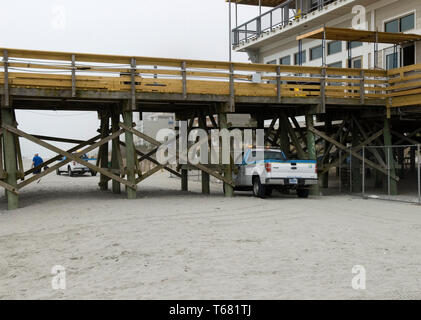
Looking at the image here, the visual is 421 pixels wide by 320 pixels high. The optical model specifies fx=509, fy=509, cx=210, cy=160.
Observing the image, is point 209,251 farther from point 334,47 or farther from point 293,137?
point 334,47

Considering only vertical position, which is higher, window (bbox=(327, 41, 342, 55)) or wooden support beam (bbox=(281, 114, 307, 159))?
window (bbox=(327, 41, 342, 55))

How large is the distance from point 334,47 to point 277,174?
39.9 ft

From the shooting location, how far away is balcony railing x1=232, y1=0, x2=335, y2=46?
27.4 meters

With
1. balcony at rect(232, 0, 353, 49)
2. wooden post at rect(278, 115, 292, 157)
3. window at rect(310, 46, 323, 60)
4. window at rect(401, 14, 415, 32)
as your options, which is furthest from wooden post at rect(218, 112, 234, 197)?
window at rect(310, 46, 323, 60)

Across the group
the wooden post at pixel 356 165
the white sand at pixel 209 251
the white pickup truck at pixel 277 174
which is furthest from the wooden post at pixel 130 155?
the wooden post at pixel 356 165

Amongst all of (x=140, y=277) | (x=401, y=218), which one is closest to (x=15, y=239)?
(x=140, y=277)

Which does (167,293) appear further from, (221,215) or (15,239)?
(221,215)

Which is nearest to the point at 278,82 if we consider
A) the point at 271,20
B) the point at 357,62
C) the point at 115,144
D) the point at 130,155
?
the point at 130,155

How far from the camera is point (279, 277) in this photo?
679cm

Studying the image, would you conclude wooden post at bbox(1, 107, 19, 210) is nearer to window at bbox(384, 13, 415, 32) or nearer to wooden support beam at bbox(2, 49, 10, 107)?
wooden support beam at bbox(2, 49, 10, 107)

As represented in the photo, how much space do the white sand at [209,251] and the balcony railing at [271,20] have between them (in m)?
15.8

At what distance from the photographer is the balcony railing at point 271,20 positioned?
90.0ft

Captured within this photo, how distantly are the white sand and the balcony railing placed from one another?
15.8 m
